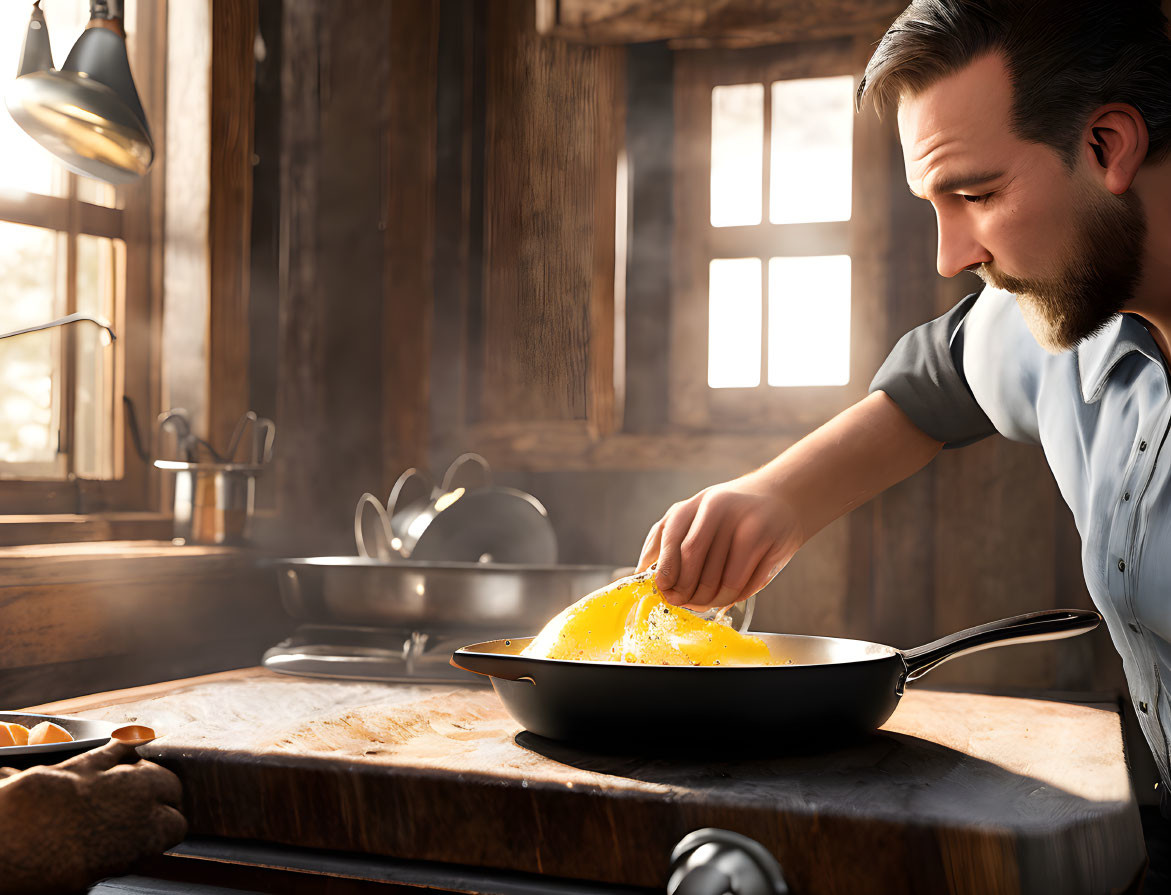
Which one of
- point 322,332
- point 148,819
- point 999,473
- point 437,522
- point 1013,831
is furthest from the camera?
point 322,332

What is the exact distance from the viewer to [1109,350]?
122cm

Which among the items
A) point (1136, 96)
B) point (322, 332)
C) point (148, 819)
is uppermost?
point (1136, 96)

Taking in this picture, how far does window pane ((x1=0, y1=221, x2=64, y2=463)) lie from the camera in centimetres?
186

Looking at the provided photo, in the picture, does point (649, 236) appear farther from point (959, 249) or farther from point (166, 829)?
point (166, 829)

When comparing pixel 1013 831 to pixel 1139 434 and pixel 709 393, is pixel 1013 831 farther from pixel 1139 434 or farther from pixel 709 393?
pixel 709 393

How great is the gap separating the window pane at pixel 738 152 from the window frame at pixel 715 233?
2cm

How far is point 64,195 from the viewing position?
1961 mm

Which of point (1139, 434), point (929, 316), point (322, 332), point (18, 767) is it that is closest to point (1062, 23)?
point (1139, 434)

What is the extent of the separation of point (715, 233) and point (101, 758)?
1921 mm

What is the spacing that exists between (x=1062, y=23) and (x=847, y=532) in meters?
1.29

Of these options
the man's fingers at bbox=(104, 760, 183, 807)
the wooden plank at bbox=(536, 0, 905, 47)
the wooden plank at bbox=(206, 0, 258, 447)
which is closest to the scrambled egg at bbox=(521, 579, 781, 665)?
the man's fingers at bbox=(104, 760, 183, 807)

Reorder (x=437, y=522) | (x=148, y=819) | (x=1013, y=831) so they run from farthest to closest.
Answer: (x=437, y=522) < (x=148, y=819) < (x=1013, y=831)

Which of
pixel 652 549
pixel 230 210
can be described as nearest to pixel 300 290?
pixel 230 210

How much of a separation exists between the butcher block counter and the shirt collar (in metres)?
0.42
